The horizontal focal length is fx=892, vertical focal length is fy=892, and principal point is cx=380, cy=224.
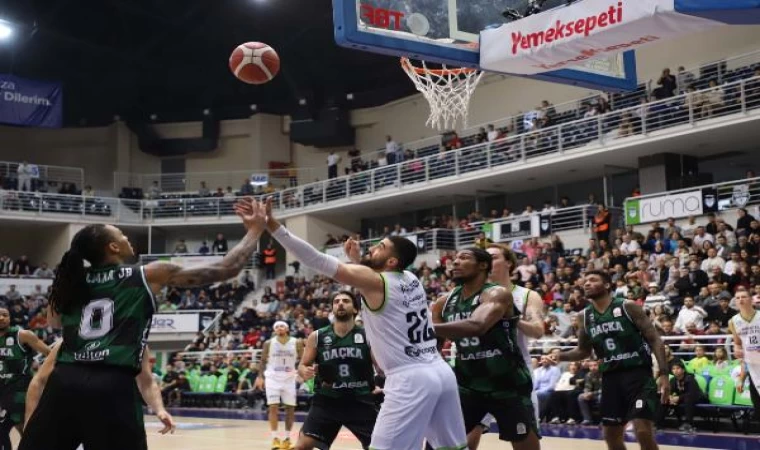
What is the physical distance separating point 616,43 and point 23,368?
6.79m

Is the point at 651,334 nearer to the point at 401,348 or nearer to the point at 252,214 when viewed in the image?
the point at 401,348

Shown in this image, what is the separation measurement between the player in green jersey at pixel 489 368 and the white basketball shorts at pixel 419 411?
0.91 meters

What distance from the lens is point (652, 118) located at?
22906 mm

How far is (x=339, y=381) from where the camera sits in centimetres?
786

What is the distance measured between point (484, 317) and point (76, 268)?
2645 mm

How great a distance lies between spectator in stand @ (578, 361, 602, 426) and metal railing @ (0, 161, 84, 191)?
2629 cm

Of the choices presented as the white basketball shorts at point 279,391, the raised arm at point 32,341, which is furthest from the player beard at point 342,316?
the white basketball shorts at point 279,391

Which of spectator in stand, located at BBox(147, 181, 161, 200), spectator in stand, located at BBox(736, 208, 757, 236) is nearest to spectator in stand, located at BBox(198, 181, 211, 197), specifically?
spectator in stand, located at BBox(147, 181, 161, 200)

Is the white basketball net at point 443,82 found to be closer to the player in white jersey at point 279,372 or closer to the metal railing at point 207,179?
the player in white jersey at point 279,372

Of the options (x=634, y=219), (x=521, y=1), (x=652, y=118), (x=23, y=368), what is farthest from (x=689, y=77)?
(x=23, y=368)

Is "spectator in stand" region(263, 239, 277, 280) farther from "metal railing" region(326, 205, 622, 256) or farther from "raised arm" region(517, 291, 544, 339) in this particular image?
"raised arm" region(517, 291, 544, 339)

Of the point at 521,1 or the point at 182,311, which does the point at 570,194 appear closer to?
the point at 182,311

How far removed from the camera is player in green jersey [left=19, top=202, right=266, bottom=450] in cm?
429

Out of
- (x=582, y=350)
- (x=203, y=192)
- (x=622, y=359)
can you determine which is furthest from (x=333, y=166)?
(x=622, y=359)
